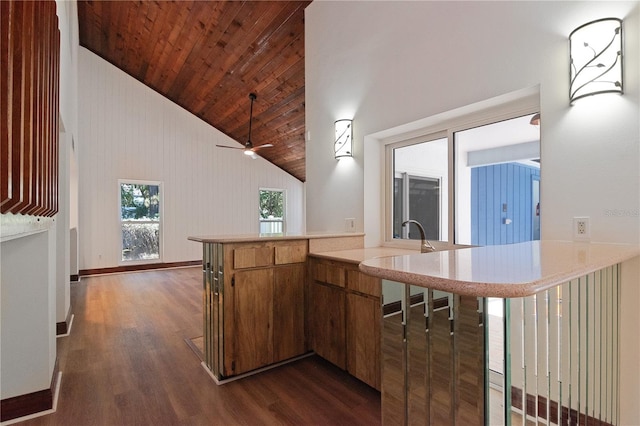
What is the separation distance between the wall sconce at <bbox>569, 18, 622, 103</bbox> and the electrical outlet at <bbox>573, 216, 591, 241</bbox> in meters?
0.63

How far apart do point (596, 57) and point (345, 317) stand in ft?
6.74

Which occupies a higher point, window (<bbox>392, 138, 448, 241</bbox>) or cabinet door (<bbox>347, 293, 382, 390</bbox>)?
window (<bbox>392, 138, 448, 241</bbox>)

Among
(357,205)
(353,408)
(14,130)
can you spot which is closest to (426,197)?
(357,205)

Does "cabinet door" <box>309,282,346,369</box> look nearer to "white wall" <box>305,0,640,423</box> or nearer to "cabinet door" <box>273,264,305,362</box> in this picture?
"cabinet door" <box>273,264,305,362</box>

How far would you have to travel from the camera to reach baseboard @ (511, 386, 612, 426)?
1.07 meters

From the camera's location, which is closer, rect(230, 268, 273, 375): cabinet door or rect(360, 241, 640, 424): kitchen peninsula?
rect(360, 241, 640, 424): kitchen peninsula

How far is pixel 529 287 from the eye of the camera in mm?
736

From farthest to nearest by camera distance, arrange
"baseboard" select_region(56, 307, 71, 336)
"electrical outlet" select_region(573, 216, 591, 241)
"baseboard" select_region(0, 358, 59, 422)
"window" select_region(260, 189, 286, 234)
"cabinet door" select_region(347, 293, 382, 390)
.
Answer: "window" select_region(260, 189, 286, 234), "baseboard" select_region(56, 307, 71, 336), "cabinet door" select_region(347, 293, 382, 390), "baseboard" select_region(0, 358, 59, 422), "electrical outlet" select_region(573, 216, 591, 241)

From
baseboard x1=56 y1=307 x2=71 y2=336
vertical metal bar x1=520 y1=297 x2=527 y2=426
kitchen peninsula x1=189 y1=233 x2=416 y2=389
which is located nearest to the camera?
vertical metal bar x1=520 y1=297 x2=527 y2=426

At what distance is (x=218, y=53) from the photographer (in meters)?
4.96

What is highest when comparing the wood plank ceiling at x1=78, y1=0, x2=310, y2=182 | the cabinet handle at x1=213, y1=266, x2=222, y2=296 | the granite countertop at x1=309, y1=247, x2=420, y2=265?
the wood plank ceiling at x1=78, y1=0, x2=310, y2=182

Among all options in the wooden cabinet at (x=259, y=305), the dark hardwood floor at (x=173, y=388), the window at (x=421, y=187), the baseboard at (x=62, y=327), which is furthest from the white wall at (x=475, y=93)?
the baseboard at (x=62, y=327)

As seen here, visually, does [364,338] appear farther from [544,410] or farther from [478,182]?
[478,182]

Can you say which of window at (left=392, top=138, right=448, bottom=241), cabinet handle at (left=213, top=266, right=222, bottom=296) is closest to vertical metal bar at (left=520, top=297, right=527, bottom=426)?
window at (left=392, top=138, right=448, bottom=241)
